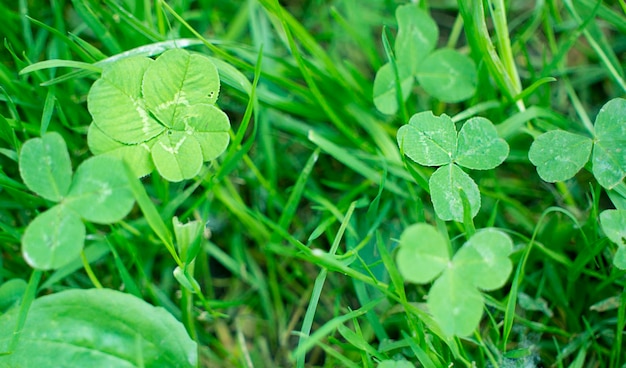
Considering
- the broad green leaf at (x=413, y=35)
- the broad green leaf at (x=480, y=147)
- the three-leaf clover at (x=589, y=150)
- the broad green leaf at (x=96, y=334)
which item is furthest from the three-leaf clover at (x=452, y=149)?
the broad green leaf at (x=96, y=334)

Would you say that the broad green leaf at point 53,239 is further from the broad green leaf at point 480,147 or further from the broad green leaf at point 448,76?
the broad green leaf at point 448,76

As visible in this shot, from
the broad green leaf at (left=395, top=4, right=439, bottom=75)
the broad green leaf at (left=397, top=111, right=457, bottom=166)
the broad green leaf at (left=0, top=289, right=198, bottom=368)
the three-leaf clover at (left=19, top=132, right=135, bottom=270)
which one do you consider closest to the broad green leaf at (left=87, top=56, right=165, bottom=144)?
the three-leaf clover at (left=19, top=132, right=135, bottom=270)

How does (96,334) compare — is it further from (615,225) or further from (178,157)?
(615,225)

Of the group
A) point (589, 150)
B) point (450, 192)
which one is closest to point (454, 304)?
point (450, 192)

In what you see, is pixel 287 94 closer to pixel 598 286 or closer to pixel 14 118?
pixel 14 118

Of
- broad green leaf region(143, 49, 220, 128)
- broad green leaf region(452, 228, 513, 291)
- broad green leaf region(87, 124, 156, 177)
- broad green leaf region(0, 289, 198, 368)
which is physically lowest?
broad green leaf region(0, 289, 198, 368)

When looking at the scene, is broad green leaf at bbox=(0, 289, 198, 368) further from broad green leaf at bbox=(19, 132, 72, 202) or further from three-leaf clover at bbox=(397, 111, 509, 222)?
three-leaf clover at bbox=(397, 111, 509, 222)
